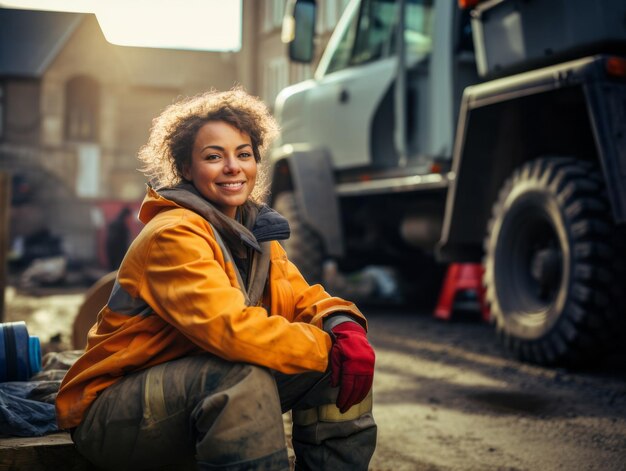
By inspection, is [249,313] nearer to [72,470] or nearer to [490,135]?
[72,470]

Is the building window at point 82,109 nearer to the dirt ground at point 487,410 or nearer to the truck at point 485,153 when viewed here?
the truck at point 485,153

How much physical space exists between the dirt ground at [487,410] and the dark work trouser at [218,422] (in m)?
0.88

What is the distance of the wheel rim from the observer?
4762 millimetres

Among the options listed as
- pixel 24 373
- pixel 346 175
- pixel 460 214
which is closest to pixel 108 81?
pixel 346 175

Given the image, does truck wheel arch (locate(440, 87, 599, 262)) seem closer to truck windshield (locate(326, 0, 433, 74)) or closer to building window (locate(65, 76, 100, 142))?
truck windshield (locate(326, 0, 433, 74))

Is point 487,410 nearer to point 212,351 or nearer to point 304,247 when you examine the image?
point 212,351

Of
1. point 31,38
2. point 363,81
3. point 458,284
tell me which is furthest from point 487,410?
point 31,38

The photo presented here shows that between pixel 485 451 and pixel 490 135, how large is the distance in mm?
2724

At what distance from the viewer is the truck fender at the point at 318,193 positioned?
7598mm

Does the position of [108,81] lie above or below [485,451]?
above

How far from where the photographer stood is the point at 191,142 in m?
2.38

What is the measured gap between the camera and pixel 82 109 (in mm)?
30516

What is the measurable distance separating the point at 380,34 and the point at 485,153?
222cm

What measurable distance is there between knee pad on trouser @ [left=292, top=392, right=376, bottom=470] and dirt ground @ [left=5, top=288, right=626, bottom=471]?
85 cm
